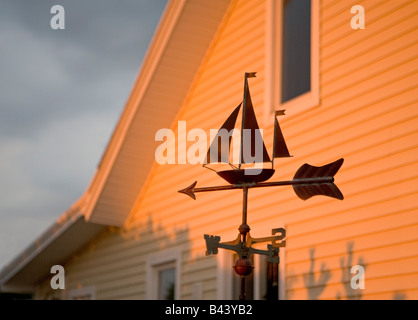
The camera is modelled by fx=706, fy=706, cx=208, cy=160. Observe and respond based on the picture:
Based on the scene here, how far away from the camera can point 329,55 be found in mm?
8188

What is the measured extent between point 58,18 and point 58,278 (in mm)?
6968

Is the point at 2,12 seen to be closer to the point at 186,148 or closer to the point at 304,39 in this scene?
the point at 186,148

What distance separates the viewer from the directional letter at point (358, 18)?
7.81 metres

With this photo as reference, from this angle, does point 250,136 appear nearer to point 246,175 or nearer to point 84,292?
point 246,175

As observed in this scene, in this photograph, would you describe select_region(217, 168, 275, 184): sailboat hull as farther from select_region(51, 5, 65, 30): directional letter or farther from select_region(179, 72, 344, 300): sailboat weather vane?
select_region(51, 5, 65, 30): directional letter

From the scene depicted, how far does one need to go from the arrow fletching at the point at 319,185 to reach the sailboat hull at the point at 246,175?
0.30 m

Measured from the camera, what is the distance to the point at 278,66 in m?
9.09

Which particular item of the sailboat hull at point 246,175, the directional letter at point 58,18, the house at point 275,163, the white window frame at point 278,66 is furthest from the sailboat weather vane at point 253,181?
the directional letter at point 58,18

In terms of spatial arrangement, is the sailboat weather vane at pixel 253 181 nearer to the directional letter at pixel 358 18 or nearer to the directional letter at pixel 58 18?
the directional letter at pixel 358 18

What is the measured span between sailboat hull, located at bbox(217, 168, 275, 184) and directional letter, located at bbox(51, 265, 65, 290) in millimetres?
9664

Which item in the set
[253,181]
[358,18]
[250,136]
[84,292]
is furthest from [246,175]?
[84,292]

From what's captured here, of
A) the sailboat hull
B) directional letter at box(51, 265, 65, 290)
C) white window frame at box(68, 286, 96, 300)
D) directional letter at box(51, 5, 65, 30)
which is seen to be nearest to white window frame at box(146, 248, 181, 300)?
white window frame at box(68, 286, 96, 300)

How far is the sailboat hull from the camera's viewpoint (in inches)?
202

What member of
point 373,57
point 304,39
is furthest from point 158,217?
point 373,57
